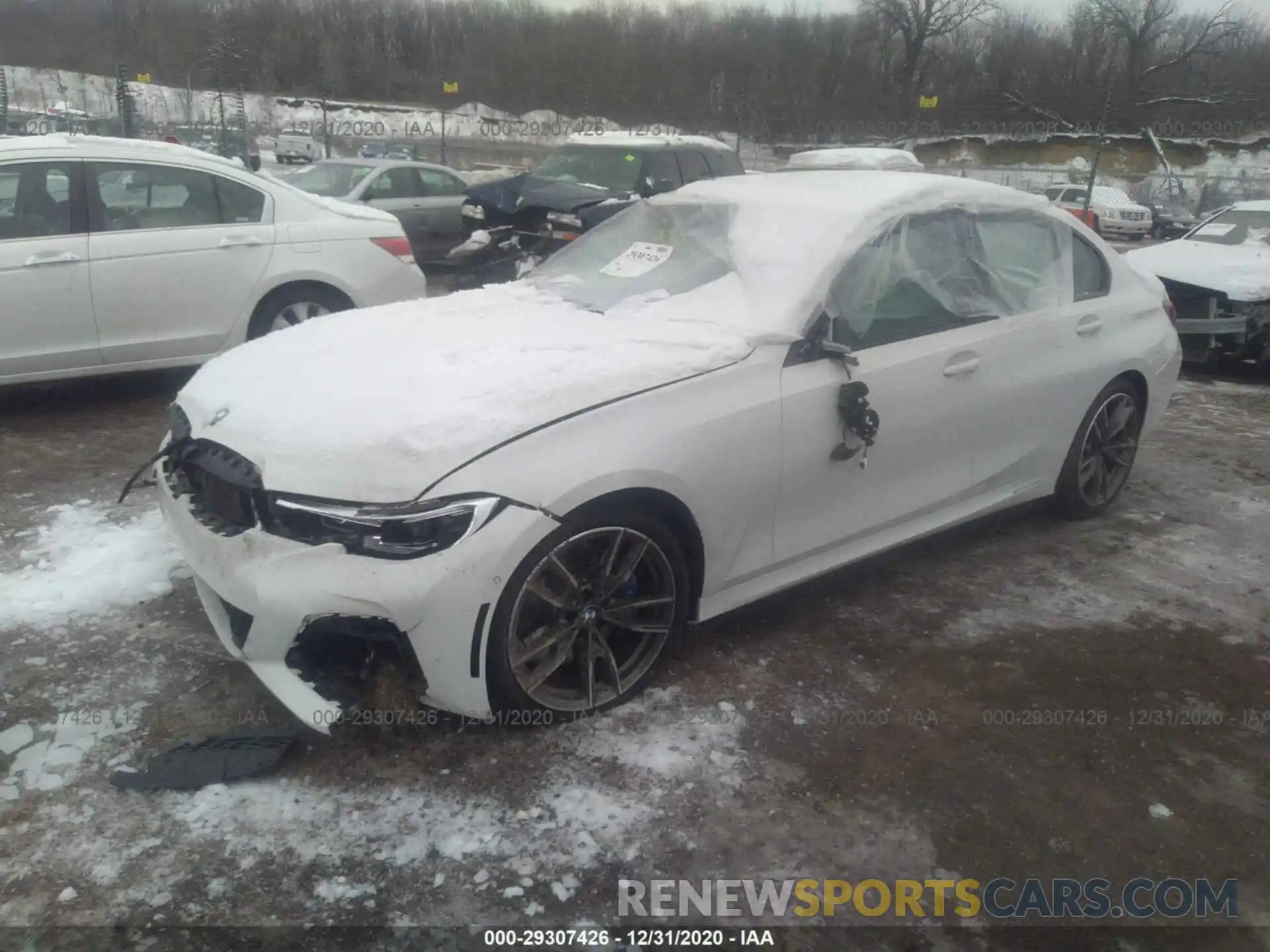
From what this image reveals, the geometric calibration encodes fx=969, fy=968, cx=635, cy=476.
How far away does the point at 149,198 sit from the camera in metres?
5.77

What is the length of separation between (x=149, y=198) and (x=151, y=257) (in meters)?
0.39

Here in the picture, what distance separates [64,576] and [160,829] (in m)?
1.69

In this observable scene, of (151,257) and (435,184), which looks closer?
(151,257)

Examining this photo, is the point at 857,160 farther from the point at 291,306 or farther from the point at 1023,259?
the point at 291,306

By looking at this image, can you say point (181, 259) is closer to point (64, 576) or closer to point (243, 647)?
point (64, 576)

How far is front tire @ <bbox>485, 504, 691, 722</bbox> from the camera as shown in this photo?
2.71 metres

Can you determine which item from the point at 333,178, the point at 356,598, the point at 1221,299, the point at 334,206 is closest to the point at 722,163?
the point at 333,178

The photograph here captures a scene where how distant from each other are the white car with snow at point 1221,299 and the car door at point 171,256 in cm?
671

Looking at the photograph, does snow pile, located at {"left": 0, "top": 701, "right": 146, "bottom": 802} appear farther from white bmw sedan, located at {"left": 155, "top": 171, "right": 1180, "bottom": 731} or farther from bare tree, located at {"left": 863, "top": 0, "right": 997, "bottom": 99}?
bare tree, located at {"left": 863, "top": 0, "right": 997, "bottom": 99}

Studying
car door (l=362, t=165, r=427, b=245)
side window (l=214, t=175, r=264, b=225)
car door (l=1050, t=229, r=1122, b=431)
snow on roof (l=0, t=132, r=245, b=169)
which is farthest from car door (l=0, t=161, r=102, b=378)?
car door (l=362, t=165, r=427, b=245)

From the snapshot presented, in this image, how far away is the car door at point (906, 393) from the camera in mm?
3311

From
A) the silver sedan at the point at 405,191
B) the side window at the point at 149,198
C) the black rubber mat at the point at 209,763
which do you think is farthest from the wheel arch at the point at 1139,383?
the silver sedan at the point at 405,191

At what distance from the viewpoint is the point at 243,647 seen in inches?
108

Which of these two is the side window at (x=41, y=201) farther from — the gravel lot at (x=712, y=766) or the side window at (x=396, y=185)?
the side window at (x=396, y=185)
